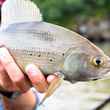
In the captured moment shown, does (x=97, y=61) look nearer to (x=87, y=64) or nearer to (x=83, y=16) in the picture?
(x=87, y=64)

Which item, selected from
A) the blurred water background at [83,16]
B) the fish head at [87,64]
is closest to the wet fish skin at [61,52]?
the fish head at [87,64]

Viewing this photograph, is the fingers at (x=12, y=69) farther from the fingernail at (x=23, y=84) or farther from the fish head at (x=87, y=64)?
the fish head at (x=87, y=64)

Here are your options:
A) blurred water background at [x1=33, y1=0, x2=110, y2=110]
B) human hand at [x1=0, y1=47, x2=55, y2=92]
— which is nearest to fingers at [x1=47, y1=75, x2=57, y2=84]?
human hand at [x1=0, y1=47, x2=55, y2=92]

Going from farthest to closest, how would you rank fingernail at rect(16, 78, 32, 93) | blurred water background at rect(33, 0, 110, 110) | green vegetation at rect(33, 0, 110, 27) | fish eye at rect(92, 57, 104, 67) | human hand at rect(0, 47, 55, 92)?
green vegetation at rect(33, 0, 110, 27), blurred water background at rect(33, 0, 110, 110), fingernail at rect(16, 78, 32, 93), human hand at rect(0, 47, 55, 92), fish eye at rect(92, 57, 104, 67)

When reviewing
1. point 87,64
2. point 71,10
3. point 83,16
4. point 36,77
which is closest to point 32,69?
point 36,77

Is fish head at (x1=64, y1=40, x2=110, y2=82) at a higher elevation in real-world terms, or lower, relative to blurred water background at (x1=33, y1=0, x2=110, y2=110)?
higher

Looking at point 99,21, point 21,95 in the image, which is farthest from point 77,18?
point 21,95

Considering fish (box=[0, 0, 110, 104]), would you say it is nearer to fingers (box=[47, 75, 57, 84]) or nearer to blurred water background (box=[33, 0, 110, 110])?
fingers (box=[47, 75, 57, 84])

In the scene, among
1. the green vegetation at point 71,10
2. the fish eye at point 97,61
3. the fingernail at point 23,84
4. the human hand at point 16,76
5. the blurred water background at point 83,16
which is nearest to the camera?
the fish eye at point 97,61
